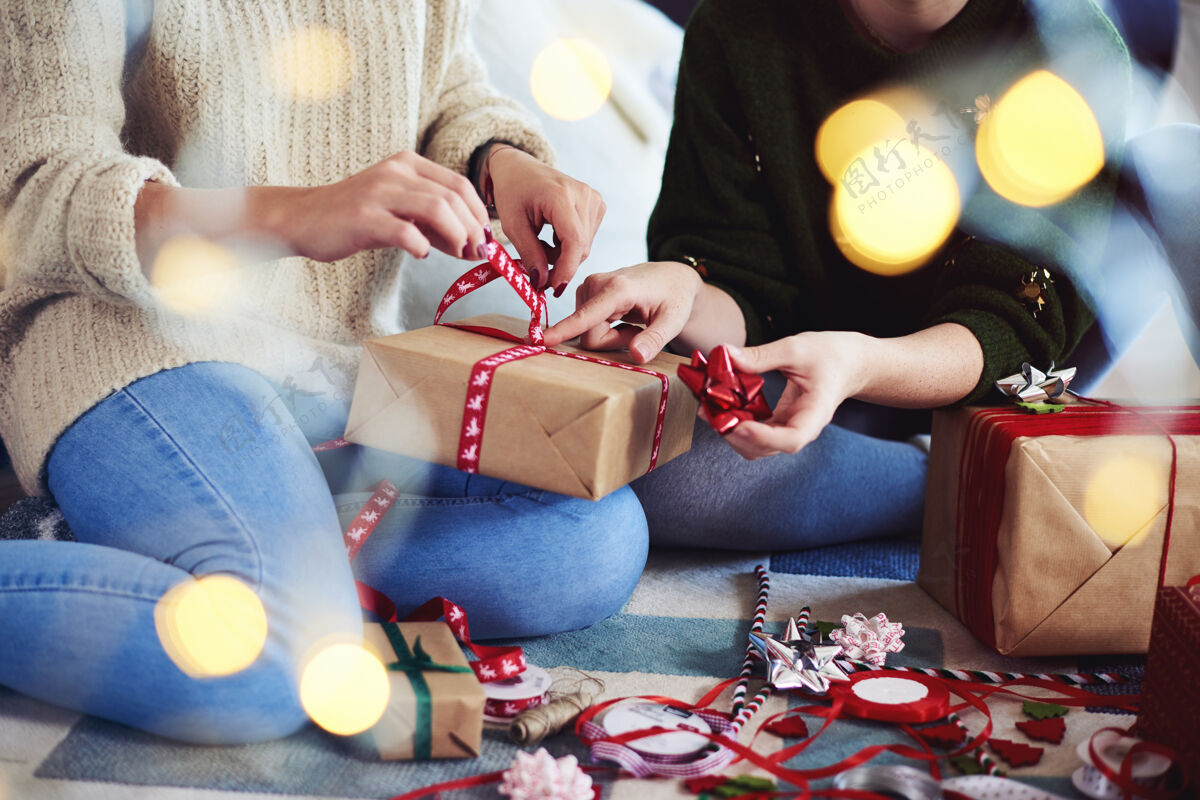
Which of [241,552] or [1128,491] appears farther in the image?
[1128,491]

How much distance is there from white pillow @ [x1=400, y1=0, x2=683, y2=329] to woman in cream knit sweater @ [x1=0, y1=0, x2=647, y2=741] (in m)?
0.30

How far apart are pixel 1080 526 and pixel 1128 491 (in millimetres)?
52

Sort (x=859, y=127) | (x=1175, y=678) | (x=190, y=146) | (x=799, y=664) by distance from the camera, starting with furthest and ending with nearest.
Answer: (x=859, y=127) → (x=190, y=146) → (x=799, y=664) → (x=1175, y=678)

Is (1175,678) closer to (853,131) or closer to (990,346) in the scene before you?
(990,346)

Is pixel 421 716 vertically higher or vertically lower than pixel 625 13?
lower

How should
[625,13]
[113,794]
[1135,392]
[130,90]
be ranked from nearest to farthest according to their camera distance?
[113,794] < [130,90] < [1135,392] < [625,13]

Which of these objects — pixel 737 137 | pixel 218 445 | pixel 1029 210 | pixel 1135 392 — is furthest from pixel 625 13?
pixel 218 445

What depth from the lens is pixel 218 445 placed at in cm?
76

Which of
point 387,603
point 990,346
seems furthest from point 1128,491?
point 387,603

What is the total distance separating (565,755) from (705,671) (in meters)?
0.18

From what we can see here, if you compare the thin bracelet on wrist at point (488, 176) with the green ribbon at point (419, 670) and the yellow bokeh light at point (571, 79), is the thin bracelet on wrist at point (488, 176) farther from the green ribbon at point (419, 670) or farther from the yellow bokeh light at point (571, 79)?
the yellow bokeh light at point (571, 79)

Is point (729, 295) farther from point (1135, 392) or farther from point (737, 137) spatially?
point (1135, 392)

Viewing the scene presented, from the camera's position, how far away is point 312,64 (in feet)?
3.04

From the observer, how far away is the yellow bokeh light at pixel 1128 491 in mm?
815
